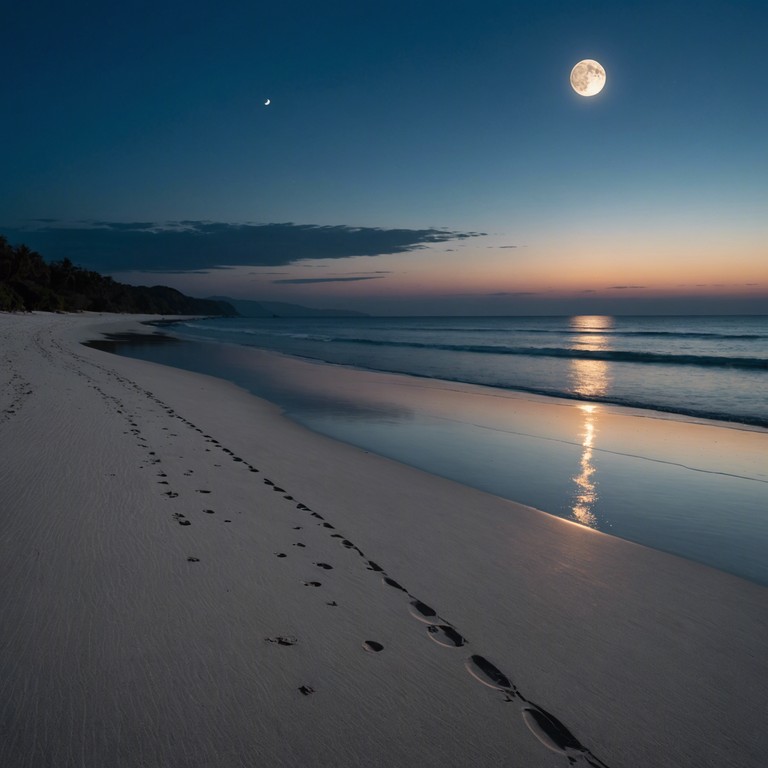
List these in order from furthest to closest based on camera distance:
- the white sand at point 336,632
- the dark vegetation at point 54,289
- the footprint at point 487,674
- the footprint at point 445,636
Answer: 1. the dark vegetation at point 54,289
2. the footprint at point 445,636
3. the footprint at point 487,674
4. the white sand at point 336,632

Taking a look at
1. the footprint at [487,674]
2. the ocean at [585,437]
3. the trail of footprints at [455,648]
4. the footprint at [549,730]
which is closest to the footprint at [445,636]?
the trail of footprints at [455,648]

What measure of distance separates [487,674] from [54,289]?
4308 inches

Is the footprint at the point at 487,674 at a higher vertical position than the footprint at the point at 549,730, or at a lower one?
higher

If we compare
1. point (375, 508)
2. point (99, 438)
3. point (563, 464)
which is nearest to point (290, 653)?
point (375, 508)

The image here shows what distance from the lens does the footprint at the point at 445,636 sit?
9.56ft

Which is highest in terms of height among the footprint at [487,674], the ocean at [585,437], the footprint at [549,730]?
the footprint at [487,674]

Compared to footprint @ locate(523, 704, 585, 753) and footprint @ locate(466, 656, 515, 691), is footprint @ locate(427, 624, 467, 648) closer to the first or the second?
footprint @ locate(466, 656, 515, 691)

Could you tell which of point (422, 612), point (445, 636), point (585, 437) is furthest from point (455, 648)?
point (585, 437)

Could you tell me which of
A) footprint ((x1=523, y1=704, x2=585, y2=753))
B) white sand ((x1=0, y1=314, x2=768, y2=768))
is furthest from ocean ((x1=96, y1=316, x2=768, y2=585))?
footprint ((x1=523, y1=704, x2=585, y2=753))

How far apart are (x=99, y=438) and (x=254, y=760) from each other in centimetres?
554

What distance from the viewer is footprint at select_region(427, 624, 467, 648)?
115 inches

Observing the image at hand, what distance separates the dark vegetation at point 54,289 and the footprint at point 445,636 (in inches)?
2306

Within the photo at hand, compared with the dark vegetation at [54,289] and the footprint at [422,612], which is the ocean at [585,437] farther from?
the dark vegetation at [54,289]

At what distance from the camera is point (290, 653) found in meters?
2.67
